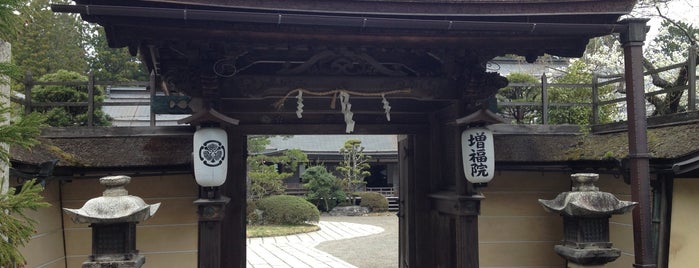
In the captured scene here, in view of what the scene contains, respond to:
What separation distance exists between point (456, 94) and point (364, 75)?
4.24 ft

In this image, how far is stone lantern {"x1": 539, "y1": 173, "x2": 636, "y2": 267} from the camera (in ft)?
18.7

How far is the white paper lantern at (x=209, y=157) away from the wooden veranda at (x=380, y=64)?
1.34ft

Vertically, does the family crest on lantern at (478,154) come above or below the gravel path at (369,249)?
above

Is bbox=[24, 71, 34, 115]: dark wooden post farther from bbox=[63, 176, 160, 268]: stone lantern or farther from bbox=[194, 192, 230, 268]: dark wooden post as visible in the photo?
bbox=[194, 192, 230, 268]: dark wooden post

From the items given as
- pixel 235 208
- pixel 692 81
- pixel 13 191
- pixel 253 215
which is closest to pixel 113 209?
pixel 13 191

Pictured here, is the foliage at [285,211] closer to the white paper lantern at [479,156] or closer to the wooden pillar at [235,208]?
the wooden pillar at [235,208]

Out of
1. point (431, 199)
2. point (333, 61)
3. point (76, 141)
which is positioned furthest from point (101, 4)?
point (431, 199)

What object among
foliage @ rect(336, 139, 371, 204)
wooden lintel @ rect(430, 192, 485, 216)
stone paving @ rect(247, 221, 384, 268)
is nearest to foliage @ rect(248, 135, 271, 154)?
stone paving @ rect(247, 221, 384, 268)

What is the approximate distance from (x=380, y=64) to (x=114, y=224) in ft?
12.0

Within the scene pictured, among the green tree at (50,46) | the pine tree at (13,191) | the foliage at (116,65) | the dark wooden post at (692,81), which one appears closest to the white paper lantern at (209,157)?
the pine tree at (13,191)

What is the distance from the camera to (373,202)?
102 feet

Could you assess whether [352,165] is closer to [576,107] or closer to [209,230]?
[576,107]

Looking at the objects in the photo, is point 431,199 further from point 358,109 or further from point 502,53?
point 502,53

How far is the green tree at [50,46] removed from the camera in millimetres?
25109
